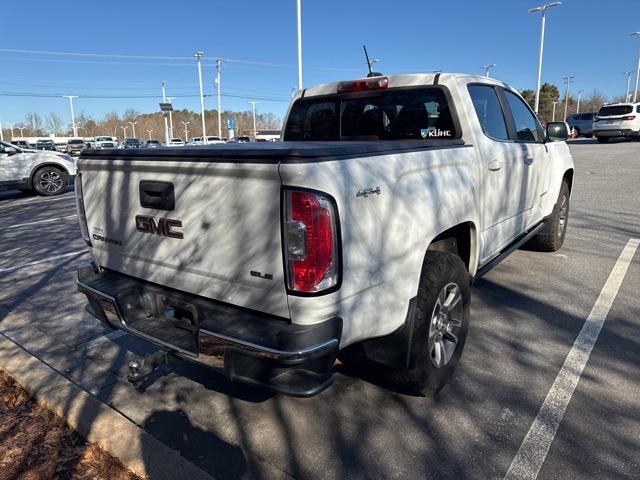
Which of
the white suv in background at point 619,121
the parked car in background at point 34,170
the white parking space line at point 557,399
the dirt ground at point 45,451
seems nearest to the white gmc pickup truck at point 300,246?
the dirt ground at point 45,451

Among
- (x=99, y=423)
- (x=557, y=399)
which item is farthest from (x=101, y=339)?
(x=557, y=399)

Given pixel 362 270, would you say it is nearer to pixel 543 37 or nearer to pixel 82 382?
pixel 82 382

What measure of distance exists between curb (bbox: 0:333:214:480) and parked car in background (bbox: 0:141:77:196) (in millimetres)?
10626

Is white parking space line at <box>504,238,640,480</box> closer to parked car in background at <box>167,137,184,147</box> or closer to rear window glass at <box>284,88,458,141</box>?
rear window glass at <box>284,88,458,141</box>

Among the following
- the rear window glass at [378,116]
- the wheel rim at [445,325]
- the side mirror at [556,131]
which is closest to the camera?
the wheel rim at [445,325]

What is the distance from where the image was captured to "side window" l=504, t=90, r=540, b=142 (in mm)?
4648

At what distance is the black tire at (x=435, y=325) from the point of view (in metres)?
2.72

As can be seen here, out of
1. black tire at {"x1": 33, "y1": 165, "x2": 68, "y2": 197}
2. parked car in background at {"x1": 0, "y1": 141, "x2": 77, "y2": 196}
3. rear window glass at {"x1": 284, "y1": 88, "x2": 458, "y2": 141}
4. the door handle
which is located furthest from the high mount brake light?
black tire at {"x1": 33, "y1": 165, "x2": 68, "y2": 197}

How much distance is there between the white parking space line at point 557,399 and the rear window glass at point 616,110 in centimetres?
2697

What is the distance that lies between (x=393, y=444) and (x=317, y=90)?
3.13m

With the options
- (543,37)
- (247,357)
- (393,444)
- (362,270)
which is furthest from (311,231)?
(543,37)

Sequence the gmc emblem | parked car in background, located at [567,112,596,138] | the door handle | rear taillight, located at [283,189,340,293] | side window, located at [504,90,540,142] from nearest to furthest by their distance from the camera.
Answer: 1. rear taillight, located at [283,189,340,293]
2. the gmc emblem
3. the door handle
4. side window, located at [504,90,540,142]
5. parked car in background, located at [567,112,596,138]

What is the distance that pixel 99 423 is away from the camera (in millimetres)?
2787

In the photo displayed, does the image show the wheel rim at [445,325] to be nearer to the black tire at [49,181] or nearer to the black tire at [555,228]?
the black tire at [555,228]
